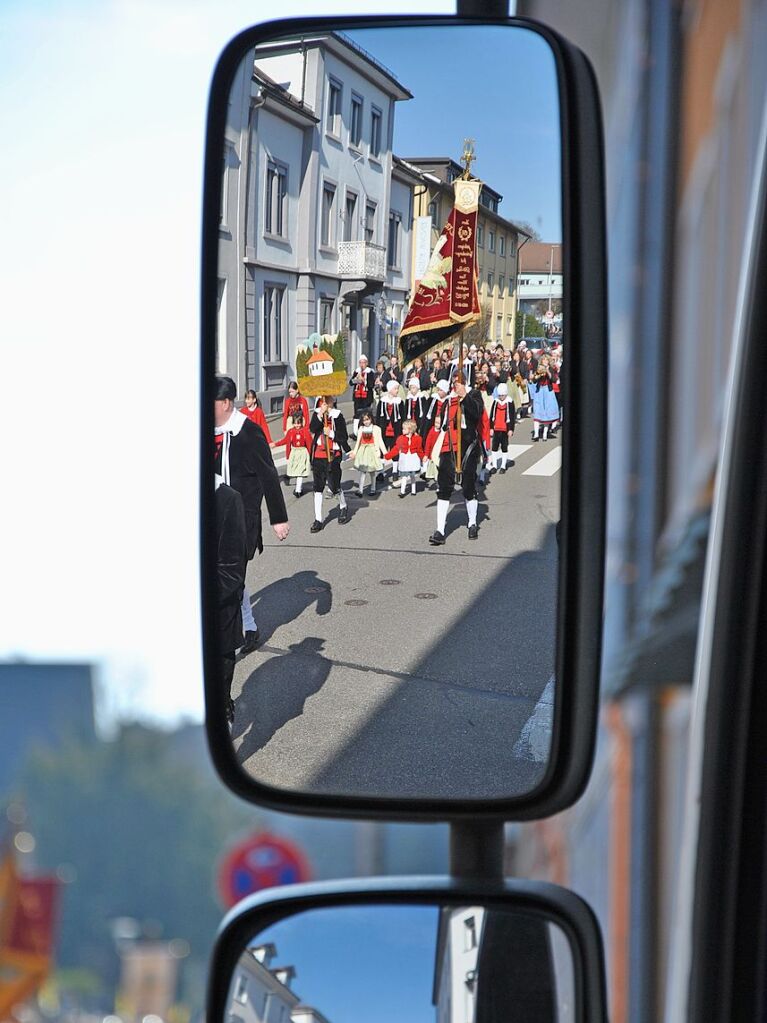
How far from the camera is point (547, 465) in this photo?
110cm

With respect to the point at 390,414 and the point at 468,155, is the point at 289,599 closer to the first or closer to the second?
the point at 390,414

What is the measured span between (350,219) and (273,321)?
0.41 feet

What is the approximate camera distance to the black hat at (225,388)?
3.69ft

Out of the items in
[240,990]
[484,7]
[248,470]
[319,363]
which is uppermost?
[484,7]

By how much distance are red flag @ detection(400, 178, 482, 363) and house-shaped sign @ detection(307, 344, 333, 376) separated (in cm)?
7

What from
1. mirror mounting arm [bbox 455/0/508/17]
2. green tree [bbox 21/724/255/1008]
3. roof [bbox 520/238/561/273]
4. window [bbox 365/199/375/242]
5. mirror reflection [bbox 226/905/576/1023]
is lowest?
green tree [bbox 21/724/255/1008]

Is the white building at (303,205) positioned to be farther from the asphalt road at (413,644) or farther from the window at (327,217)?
the asphalt road at (413,644)

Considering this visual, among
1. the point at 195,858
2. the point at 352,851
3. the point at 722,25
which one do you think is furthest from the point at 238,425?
the point at 195,858

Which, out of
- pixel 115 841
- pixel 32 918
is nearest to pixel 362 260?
pixel 32 918

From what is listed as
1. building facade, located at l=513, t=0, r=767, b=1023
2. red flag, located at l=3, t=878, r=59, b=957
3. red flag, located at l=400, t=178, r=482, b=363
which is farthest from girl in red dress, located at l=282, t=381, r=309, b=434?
red flag, located at l=3, t=878, r=59, b=957

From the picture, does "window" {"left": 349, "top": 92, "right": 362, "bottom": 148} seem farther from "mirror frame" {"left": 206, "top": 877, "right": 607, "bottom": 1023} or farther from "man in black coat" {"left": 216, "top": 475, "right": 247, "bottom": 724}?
"mirror frame" {"left": 206, "top": 877, "right": 607, "bottom": 1023}

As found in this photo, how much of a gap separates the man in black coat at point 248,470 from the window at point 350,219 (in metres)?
0.18

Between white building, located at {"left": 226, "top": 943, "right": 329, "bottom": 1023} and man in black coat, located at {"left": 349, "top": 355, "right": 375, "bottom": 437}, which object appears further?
white building, located at {"left": 226, "top": 943, "right": 329, "bottom": 1023}

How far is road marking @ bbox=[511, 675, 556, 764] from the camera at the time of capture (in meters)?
1.12
